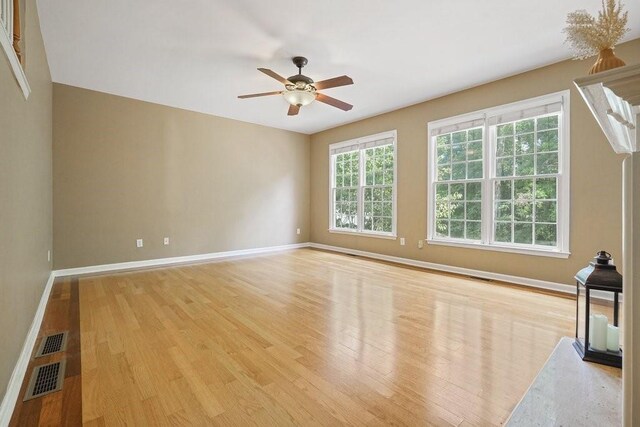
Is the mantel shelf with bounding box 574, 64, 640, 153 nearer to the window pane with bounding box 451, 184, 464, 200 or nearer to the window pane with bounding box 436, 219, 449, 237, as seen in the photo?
the window pane with bounding box 451, 184, 464, 200

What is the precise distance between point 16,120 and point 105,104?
326 cm

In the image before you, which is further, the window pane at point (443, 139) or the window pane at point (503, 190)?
the window pane at point (443, 139)

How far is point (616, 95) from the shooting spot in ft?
3.00

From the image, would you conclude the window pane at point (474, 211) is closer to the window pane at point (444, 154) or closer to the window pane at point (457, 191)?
the window pane at point (457, 191)

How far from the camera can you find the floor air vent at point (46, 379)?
1647 mm

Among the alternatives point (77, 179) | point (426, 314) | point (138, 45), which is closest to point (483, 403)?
point (426, 314)

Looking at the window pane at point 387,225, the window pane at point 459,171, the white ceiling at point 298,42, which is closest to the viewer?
the white ceiling at point 298,42

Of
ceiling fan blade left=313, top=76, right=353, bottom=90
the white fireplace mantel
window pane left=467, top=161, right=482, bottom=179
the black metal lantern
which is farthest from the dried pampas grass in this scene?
window pane left=467, top=161, right=482, bottom=179

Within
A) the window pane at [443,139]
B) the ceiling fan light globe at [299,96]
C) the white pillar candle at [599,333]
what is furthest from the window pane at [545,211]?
the ceiling fan light globe at [299,96]

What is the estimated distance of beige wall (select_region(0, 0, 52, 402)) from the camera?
1482 mm

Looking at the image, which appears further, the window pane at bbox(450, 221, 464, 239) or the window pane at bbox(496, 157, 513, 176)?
the window pane at bbox(450, 221, 464, 239)

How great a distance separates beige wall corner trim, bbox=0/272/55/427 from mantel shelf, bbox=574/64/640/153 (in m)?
2.65

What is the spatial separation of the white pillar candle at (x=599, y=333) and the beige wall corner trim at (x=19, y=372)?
3.27 metres

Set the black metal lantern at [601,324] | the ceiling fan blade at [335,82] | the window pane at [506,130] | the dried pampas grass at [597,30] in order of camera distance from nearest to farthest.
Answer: the dried pampas grass at [597,30] → the black metal lantern at [601,324] → the ceiling fan blade at [335,82] → the window pane at [506,130]
